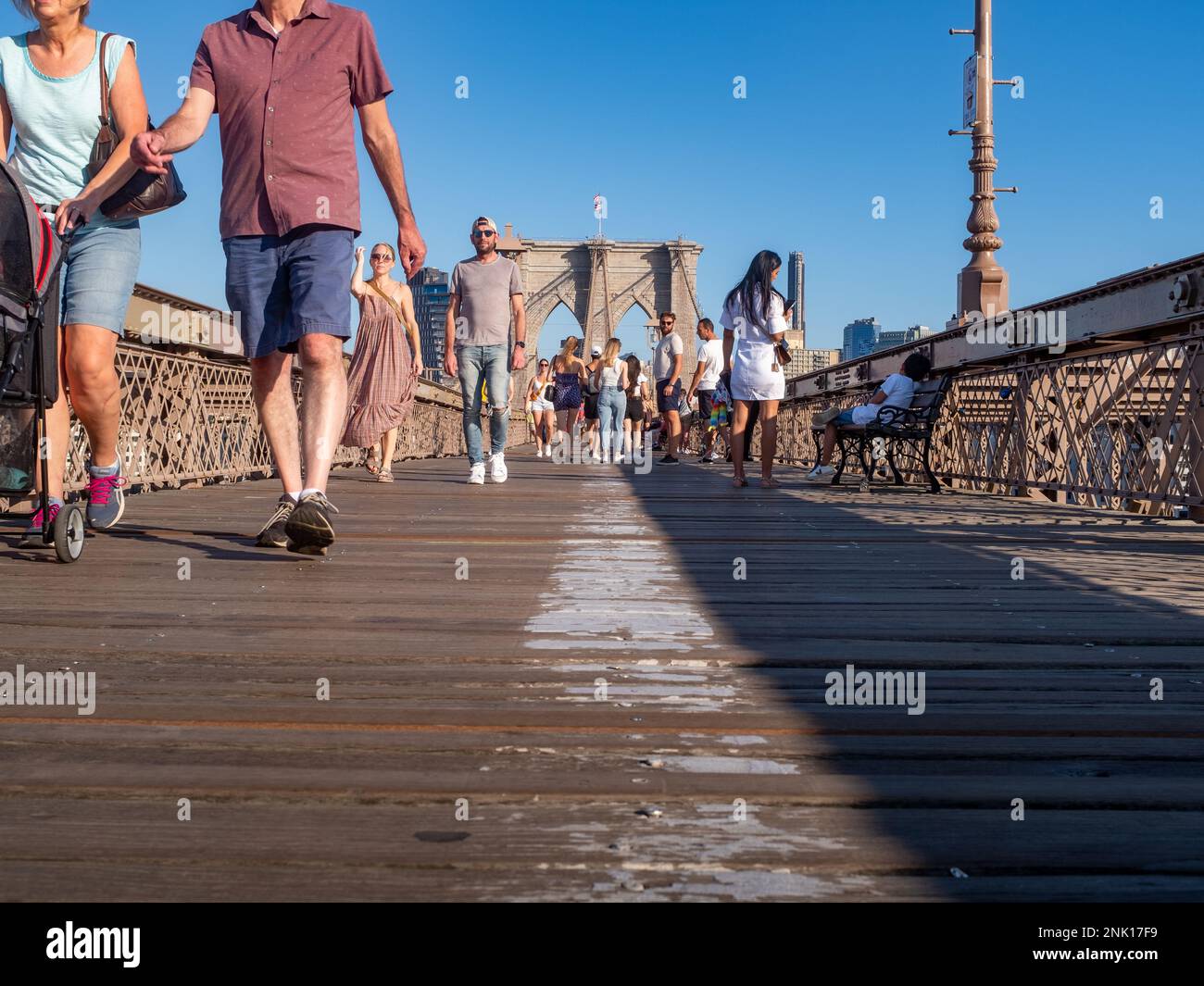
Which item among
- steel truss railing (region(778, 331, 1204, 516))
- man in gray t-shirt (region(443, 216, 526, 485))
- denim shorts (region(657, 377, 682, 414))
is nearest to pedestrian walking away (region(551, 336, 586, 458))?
denim shorts (region(657, 377, 682, 414))

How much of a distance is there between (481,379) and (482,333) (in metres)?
0.32

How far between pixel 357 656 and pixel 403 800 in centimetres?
76

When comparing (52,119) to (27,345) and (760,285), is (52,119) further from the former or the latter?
(760,285)

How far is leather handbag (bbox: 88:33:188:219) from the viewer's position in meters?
3.59

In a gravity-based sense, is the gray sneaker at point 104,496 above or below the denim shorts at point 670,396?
below

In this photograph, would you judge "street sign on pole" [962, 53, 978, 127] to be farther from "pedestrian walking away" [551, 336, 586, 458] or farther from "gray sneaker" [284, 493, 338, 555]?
"gray sneaker" [284, 493, 338, 555]

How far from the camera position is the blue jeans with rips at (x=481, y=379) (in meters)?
7.66

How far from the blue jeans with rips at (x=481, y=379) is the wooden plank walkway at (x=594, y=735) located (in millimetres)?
4289

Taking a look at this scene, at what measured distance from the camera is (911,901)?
3.59 feet

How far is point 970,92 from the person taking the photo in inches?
578

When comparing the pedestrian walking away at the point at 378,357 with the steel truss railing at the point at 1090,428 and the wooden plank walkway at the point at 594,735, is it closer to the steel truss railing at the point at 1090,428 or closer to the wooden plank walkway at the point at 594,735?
→ the steel truss railing at the point at 1090,428

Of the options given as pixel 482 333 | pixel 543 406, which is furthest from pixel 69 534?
pixel 543 406

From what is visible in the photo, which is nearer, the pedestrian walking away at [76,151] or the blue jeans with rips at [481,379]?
the pedestrian walking away at [76,151]

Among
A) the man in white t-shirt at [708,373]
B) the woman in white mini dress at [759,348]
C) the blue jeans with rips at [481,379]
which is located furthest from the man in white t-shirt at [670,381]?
the blue jeans with rips at [481,379]
